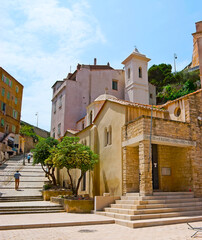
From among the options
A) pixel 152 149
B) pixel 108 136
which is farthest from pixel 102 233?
pixel 108 136

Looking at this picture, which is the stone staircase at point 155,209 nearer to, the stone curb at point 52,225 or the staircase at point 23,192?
the stone curb at point 52,225

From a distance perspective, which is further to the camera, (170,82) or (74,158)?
(170,82)

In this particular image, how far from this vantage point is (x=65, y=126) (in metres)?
30.3

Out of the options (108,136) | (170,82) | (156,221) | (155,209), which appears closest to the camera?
(156,221)

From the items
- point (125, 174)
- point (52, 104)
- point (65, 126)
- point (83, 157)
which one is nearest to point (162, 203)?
point (125, 174)

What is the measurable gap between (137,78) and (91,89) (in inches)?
254

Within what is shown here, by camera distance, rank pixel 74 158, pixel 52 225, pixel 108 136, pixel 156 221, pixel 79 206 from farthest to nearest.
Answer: pixel 108 136, pixel 74 158, pixel 79 206, pixel 156 221, pixel 52 225

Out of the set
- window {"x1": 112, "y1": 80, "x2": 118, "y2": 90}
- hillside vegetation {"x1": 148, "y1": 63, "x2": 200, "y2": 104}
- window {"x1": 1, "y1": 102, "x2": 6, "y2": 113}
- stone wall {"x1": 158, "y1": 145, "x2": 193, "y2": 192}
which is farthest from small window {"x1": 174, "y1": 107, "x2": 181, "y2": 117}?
window {"x1": 1, "y1": 102, "x2": 6, "y2": 113}

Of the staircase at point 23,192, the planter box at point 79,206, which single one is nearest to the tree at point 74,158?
the planter box at point 79,206

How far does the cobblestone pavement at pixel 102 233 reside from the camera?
24.2 feet

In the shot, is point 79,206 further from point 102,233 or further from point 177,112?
point 177,112

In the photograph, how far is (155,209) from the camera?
1090 cm

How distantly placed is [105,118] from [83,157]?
11.5ft

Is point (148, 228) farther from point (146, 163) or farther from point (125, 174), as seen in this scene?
point (125, 174)
